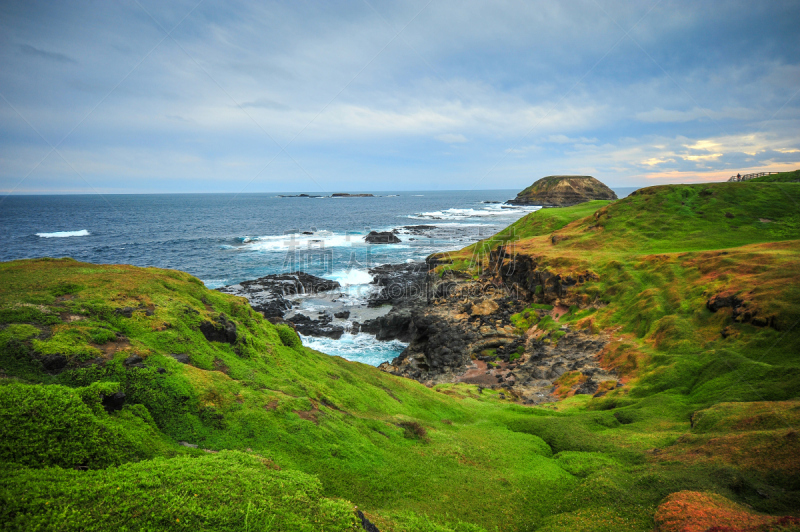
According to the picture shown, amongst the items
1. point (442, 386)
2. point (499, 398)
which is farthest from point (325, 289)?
point (499, 398)

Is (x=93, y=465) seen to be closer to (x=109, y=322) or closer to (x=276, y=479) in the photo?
(x=276, y=479)

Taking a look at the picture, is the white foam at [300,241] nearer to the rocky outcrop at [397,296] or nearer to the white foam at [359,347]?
the rocky outcrop at [397,296]

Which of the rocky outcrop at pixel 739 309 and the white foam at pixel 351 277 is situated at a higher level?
the rocky outcrop at pixel 739 309

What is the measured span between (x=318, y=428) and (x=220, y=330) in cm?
677

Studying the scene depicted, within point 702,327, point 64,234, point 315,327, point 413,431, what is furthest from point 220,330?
point 64,234

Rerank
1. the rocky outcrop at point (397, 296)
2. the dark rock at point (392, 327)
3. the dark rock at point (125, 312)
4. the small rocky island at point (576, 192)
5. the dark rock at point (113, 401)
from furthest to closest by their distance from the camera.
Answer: the small rocky island at point (576, 192) < the rocky outcrop at point (397, 296) < the dark rock at point (392, 327) < the dark rock at point (125, 312) < the dark rock at point (113, 401)

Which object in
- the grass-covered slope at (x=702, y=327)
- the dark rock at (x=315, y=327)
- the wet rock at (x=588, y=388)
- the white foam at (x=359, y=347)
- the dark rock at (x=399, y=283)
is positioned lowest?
the white foam at (x=359, y=347)

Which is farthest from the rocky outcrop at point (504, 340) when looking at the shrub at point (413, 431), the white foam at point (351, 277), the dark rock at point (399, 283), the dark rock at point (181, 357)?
the dark rock at point (181, 357)

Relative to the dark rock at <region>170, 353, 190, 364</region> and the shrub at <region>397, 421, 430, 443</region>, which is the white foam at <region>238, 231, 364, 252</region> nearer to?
the shrub at <region>397, 421, 430, 443</region>

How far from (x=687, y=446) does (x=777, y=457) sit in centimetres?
304

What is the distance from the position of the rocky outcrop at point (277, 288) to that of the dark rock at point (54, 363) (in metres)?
41.4

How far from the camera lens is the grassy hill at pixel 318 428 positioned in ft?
25.5

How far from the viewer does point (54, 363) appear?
10633mm

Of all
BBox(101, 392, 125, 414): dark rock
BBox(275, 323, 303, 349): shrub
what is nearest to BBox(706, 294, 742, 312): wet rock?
BBox(275, 323, 303, 349): shrub
